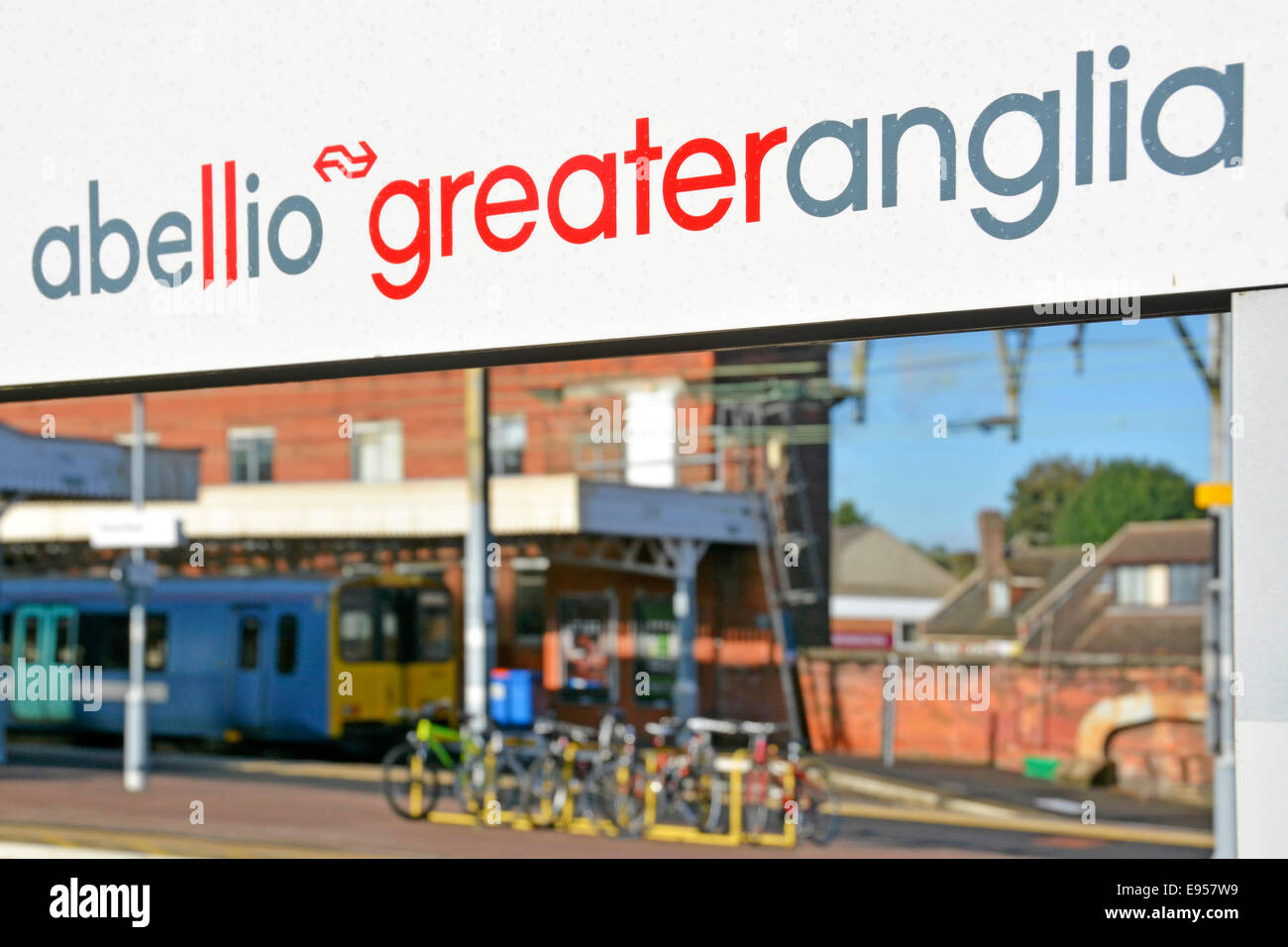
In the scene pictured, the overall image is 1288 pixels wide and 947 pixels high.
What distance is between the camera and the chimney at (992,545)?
6538 centimetres

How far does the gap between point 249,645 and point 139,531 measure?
28.3ft

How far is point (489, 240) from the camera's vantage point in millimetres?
4727

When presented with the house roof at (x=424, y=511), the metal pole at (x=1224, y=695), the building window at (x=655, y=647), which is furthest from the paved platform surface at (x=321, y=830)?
the building window at (x=655, y=647)

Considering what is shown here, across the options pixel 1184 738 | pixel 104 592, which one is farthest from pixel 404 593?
pixel 1184 738

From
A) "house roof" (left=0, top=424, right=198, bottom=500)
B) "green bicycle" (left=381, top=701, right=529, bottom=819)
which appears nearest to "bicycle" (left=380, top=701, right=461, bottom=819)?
"green bicycle" (left=381, top=701, right=529, bottom=819)

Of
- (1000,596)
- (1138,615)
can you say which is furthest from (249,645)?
(1000,596)

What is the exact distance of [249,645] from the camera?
26.1 metres

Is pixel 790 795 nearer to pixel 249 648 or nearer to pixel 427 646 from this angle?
pixel 249 648

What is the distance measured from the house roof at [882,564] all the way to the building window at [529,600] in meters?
62.2

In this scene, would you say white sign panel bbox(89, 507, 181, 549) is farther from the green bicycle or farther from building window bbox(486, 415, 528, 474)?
building window bbox(486, 415, 528, 474)

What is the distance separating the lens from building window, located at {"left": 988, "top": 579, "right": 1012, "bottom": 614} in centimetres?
6875

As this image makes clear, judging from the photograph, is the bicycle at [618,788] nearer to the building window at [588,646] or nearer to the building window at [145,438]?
the building window at [588,646]
